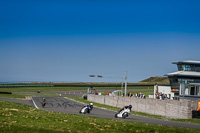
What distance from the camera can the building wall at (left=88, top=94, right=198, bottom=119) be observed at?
1336 inches

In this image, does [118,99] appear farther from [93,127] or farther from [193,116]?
[93,127]

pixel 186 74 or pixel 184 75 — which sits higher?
pixel 186 74

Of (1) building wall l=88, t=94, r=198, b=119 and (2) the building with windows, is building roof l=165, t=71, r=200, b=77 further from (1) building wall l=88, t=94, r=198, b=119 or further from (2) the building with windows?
(1) building wall l=88, t=94, r=198, b=119

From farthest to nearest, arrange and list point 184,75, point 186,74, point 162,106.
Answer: point 186,74, point 184,75, point 162,106

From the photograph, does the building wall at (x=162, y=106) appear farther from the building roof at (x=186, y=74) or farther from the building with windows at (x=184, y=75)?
the building roof at (x=186, y=74)

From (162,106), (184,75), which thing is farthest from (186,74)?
(162,106)

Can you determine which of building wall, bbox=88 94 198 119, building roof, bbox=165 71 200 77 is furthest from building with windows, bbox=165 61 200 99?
building wall, bbox=88 94 198 119

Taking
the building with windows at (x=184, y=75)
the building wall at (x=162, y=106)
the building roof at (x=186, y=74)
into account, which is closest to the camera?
the building wall at (x=162, y=106)

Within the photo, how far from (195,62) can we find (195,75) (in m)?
3.82

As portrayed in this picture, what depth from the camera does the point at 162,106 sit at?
4103 centimetres

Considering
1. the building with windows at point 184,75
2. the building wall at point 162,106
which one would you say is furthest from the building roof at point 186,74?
the building wall at point 162,106

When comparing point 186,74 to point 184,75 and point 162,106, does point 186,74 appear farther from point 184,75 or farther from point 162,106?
point 162,106

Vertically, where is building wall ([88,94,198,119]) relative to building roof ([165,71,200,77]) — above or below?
below

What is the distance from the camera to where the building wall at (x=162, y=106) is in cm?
3394
